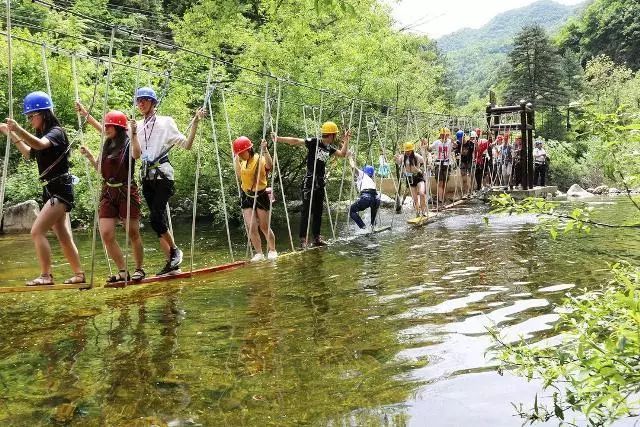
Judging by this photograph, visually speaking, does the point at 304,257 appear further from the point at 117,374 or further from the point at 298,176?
the point at 298,176

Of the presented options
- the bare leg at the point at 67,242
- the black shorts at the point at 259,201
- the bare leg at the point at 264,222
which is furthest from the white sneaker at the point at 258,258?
the bare leg at the point at 67,242

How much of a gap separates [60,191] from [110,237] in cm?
65

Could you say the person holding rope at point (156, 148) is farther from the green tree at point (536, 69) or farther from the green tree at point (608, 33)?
the green tree at point (608, 33)

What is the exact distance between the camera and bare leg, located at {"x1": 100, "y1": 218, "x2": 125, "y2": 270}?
6090 mm

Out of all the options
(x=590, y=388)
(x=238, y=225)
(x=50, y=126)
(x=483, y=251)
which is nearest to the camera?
(x=590, y=388)

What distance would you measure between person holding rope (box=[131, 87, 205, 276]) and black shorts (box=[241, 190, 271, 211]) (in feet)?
7.38

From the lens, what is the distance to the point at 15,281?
8484 millimetres

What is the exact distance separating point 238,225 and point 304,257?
9.17 meters

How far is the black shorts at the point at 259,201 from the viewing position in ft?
28.8

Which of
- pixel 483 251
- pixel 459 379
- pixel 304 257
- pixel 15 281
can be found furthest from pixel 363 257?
pixel 459 379

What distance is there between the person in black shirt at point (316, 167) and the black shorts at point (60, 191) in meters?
4.08

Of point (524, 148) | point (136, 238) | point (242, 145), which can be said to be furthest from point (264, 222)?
point (524, 148)

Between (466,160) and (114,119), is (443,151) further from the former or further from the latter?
(114,119)

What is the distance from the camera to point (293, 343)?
14.9ft
